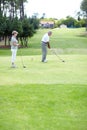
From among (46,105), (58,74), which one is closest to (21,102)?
(46,105)

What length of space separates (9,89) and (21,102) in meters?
1.72

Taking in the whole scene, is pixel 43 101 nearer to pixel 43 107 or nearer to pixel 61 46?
pixel 43 107

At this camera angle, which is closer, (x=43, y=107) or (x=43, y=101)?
(x=43, y=107)

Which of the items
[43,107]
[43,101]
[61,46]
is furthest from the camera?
[61,46]

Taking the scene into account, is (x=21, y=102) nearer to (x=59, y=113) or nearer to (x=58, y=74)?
(x=59, y=113)

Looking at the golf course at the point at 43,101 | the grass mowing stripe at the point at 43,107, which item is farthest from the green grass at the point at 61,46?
the grass mowing stripe at the point at 43,107

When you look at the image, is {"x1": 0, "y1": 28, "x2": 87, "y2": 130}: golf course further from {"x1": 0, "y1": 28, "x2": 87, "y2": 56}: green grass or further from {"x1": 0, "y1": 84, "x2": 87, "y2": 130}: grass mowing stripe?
{"x1": 0, "y1": 28, "x2": 87, "y2": 56}: green grass

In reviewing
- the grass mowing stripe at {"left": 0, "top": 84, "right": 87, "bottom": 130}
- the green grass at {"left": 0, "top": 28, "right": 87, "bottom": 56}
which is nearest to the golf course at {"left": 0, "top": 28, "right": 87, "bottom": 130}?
the grass mowing stripe at {"left": 0, "top": 84, "right": 87, "bottom": 130}

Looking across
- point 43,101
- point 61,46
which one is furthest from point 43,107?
point 61,46

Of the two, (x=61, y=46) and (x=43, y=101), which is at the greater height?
(x=43, y=101)

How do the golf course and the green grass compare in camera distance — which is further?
the green grass

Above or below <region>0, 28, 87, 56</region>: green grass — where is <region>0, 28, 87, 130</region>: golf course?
above

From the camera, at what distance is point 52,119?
1011 cm

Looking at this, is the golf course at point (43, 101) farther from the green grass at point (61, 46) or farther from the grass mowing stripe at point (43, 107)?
the green grass at point (61, 46)
